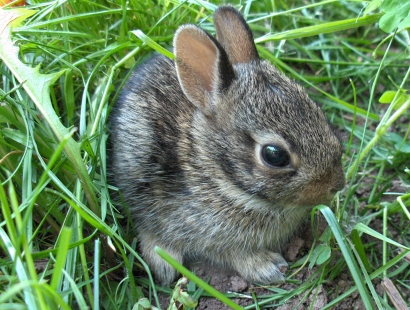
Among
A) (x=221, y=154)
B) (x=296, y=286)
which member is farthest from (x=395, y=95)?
(x=296, y=286)

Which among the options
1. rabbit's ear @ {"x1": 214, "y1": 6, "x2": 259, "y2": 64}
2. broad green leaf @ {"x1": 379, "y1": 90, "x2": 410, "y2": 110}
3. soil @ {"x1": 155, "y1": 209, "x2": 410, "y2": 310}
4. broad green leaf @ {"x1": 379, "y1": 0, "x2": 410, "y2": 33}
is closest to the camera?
soil @ {"x1": 155, "y1": 209, "x2": 410, "y2": 310}

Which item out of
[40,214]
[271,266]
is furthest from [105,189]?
[271,266]

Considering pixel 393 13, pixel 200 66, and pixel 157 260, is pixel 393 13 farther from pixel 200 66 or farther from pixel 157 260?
pixel 157 260

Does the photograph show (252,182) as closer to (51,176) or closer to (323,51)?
(51,176)

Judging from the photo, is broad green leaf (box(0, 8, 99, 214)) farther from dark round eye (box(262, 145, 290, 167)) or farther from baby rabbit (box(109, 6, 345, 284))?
dark round eye (box(262, 145, 290, 167))

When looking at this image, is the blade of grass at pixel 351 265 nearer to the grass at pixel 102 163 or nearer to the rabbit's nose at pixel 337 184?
the grass at pixel 102 163

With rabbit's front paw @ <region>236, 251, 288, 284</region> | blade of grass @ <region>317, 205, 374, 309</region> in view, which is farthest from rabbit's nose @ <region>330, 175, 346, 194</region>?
rabbit's front paw @ <region>236, 251, 288, 284</region>

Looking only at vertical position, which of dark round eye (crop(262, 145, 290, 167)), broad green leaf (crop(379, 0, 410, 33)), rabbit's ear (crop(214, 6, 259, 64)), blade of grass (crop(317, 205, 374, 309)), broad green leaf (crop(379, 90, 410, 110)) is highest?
rabbit's ear (crop(214, 6, 259, 64))
